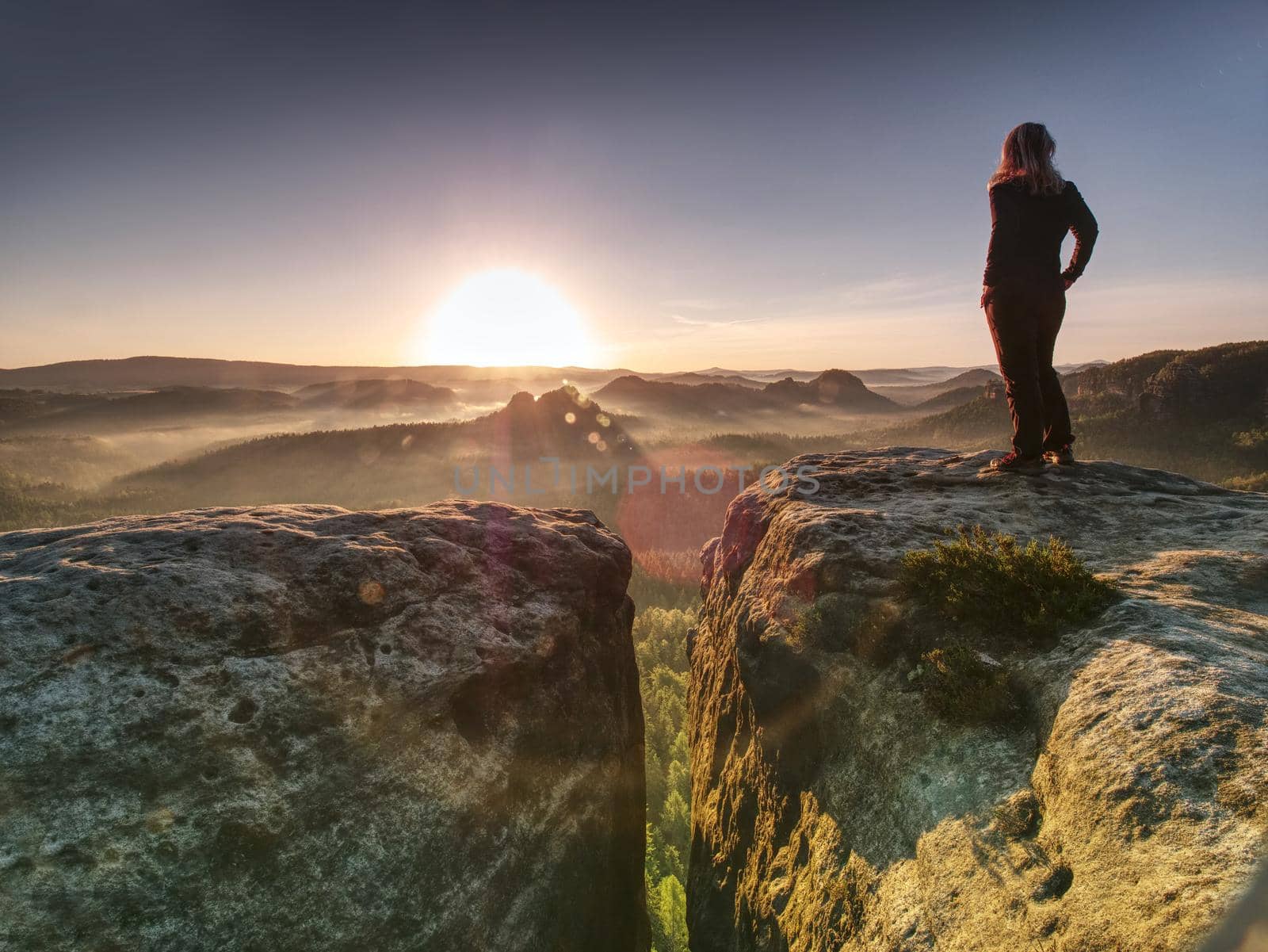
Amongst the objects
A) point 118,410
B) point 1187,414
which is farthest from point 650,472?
point 118,410

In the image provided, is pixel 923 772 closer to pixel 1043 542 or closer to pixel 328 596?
pixel 1043 542

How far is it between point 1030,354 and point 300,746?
28.6 ft

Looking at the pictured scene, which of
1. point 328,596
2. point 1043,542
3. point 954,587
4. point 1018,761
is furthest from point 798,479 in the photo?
point 328,596

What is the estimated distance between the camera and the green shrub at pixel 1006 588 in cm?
418

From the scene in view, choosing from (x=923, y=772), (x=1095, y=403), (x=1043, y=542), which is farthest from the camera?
(x=1095, y=403)

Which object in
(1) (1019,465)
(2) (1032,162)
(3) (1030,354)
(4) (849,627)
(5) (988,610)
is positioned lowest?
(4) (849,627)

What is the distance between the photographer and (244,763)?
13.3 feet

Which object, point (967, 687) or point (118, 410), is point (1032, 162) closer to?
point (967, 687)

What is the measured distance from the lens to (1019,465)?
767 cm


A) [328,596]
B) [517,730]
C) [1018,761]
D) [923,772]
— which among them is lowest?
[517,730]

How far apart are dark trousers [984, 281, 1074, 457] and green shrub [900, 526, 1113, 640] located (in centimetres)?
350

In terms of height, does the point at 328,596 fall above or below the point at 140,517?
below

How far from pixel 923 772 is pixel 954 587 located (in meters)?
1.41

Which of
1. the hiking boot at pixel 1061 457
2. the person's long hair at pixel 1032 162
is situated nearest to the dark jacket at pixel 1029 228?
the person's long hair at pixel 1032 162
